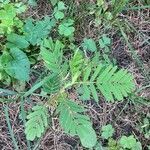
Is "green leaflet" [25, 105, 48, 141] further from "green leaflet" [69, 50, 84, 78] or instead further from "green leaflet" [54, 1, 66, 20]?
"green leaflet" [54, 1, 66, 20]

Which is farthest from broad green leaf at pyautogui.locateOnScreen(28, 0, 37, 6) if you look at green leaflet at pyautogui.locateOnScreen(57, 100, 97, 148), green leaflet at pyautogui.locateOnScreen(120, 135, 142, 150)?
green leaflet at pyautogui.locateOnScreen(120, 135, 142, 150)

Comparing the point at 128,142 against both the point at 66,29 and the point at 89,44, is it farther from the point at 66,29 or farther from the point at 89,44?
the point at 66,29

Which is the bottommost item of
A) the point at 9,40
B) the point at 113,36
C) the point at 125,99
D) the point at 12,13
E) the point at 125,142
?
the point at 125,142

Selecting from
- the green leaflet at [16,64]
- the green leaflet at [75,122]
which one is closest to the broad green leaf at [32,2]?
the green leaflet at [16,64]

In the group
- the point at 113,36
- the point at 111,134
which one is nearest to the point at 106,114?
the point at 111,134

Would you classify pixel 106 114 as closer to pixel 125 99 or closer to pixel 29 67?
pixel 125 99

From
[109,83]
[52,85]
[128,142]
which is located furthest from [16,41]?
[128,142]

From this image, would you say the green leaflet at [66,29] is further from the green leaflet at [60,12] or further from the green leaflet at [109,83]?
the green leaflet at [109,83]
